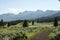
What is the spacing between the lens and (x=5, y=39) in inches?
901

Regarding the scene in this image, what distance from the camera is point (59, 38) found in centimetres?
2319

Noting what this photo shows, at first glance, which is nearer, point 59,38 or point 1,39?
point 1,39

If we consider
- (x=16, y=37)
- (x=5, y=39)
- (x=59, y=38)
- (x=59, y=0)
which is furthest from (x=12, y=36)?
(x=59, y=0)

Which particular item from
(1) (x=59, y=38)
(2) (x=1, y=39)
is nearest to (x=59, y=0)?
(1) (x=59, y=38)

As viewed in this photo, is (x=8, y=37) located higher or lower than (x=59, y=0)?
lower

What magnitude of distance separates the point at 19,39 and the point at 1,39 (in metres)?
4.61

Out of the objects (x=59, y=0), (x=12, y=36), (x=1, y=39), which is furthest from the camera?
(x=12, y=36)

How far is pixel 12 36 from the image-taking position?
2555 centimetres

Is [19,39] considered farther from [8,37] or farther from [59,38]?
[59,38]

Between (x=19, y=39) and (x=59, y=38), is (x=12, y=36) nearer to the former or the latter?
(x=19, y=39)

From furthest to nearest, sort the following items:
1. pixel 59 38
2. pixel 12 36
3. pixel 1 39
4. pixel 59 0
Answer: pixel 12 36
pixel 59 38
pixel 1 39
pixel 59 0

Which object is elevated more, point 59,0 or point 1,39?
point 59,0

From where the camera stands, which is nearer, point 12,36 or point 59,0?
point 59,0

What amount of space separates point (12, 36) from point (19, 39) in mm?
1140
